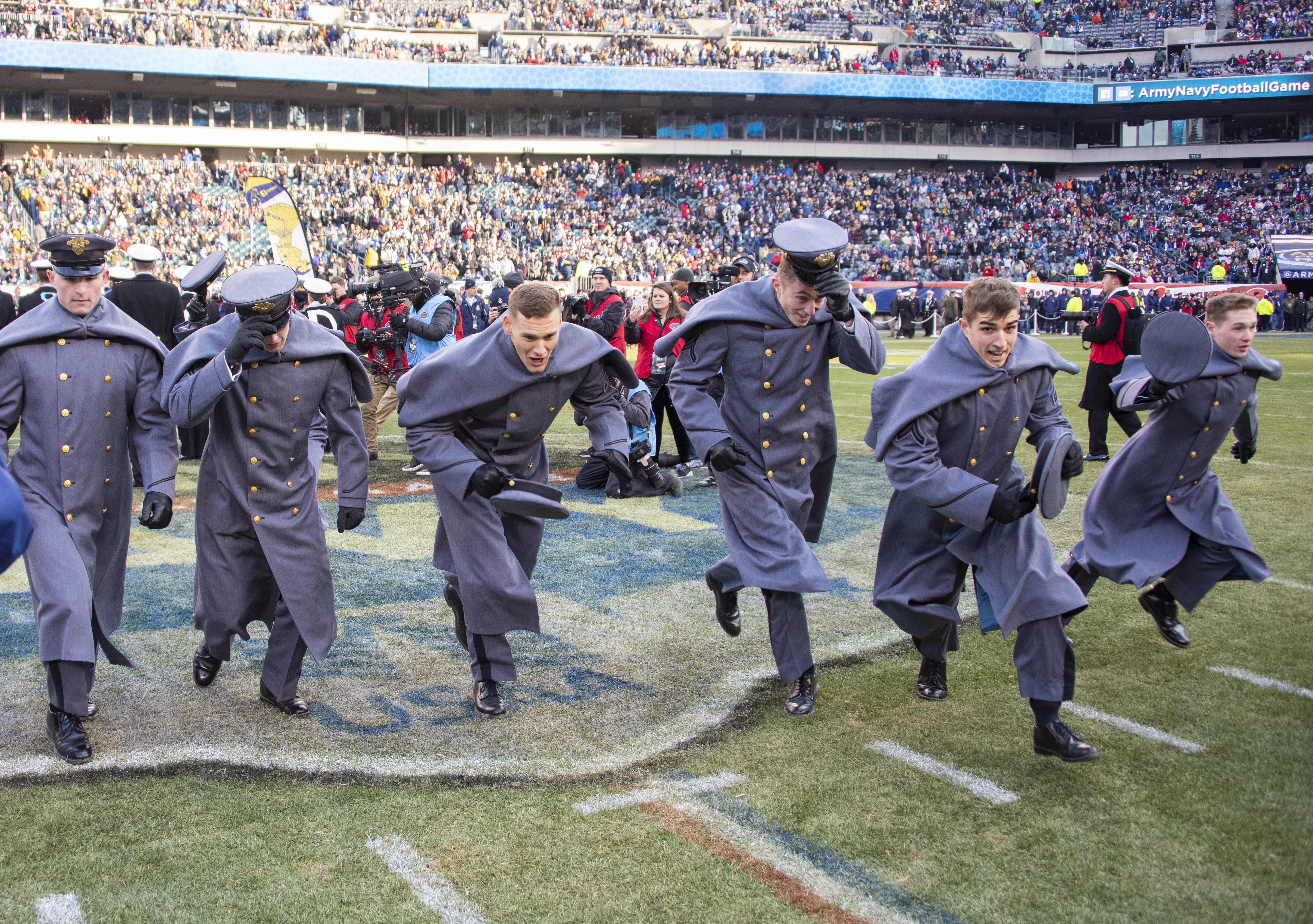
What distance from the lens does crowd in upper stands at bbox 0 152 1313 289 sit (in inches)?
1489

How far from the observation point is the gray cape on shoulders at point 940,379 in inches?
174

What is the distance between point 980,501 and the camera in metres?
4.27

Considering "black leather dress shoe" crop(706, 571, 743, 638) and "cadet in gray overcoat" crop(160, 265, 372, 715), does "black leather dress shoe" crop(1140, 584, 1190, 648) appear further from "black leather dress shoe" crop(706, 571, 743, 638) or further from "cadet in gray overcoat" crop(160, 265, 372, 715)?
"cadet in gray overcoat" crop(160, 265, 372, 715)

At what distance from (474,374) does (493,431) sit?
280 millimetres

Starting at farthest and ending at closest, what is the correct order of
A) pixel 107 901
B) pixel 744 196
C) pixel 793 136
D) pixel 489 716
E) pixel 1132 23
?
Answer: pixel 1132 23, pixel 793 136, pixel 744 196, pixel 489 716, pixel 107 901

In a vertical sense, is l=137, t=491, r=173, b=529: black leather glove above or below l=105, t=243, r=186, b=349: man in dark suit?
below

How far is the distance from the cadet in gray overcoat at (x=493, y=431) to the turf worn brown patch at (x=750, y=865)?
1.18 m

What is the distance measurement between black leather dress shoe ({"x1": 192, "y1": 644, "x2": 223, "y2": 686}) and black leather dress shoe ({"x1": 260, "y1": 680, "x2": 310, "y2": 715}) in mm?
298

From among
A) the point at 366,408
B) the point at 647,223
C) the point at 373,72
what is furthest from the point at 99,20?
the point at 366,408

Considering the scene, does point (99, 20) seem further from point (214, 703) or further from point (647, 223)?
point (214, 703)

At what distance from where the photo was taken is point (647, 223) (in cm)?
4512

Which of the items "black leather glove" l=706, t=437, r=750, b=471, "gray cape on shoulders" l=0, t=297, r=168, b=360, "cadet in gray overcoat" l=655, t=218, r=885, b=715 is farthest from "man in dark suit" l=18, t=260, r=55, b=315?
"black leather glove" l=706, t=437, r=750, b=471

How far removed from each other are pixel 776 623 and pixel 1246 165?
59.1 metres

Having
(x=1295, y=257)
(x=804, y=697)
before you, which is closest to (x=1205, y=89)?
(x=1295, y=257)
